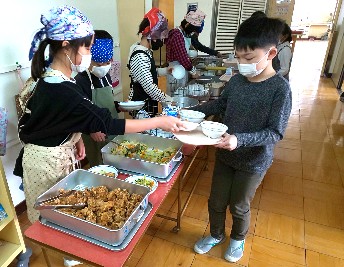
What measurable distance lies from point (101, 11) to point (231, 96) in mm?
1752

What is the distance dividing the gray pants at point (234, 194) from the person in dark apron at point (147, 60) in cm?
73

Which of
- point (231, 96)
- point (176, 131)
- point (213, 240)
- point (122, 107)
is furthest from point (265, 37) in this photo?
point (213, 240)

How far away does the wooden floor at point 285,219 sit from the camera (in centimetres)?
168

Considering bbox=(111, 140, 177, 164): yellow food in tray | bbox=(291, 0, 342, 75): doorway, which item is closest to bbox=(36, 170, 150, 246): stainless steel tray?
bbox=(111, 140, 177, 164): yellow food in tray

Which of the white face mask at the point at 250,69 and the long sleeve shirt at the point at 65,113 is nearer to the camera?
the long sleeve shirt at the point at 65,113

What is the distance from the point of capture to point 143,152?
1.41 metres

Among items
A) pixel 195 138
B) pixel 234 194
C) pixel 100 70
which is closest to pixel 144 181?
pixel 195 138

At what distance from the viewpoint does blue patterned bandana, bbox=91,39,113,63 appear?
1517 millimetres

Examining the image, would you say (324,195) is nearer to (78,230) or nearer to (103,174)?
(103,174)

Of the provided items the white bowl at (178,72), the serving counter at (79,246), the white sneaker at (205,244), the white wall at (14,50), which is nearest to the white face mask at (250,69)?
the serving counter at (79,246)

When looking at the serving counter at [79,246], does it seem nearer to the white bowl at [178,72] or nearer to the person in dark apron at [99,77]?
the person in dark apron at [99,77]

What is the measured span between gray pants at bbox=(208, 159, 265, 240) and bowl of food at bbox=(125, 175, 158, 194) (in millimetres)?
478

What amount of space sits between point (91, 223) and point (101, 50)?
42.0 inches

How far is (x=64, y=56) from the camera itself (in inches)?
42.4
